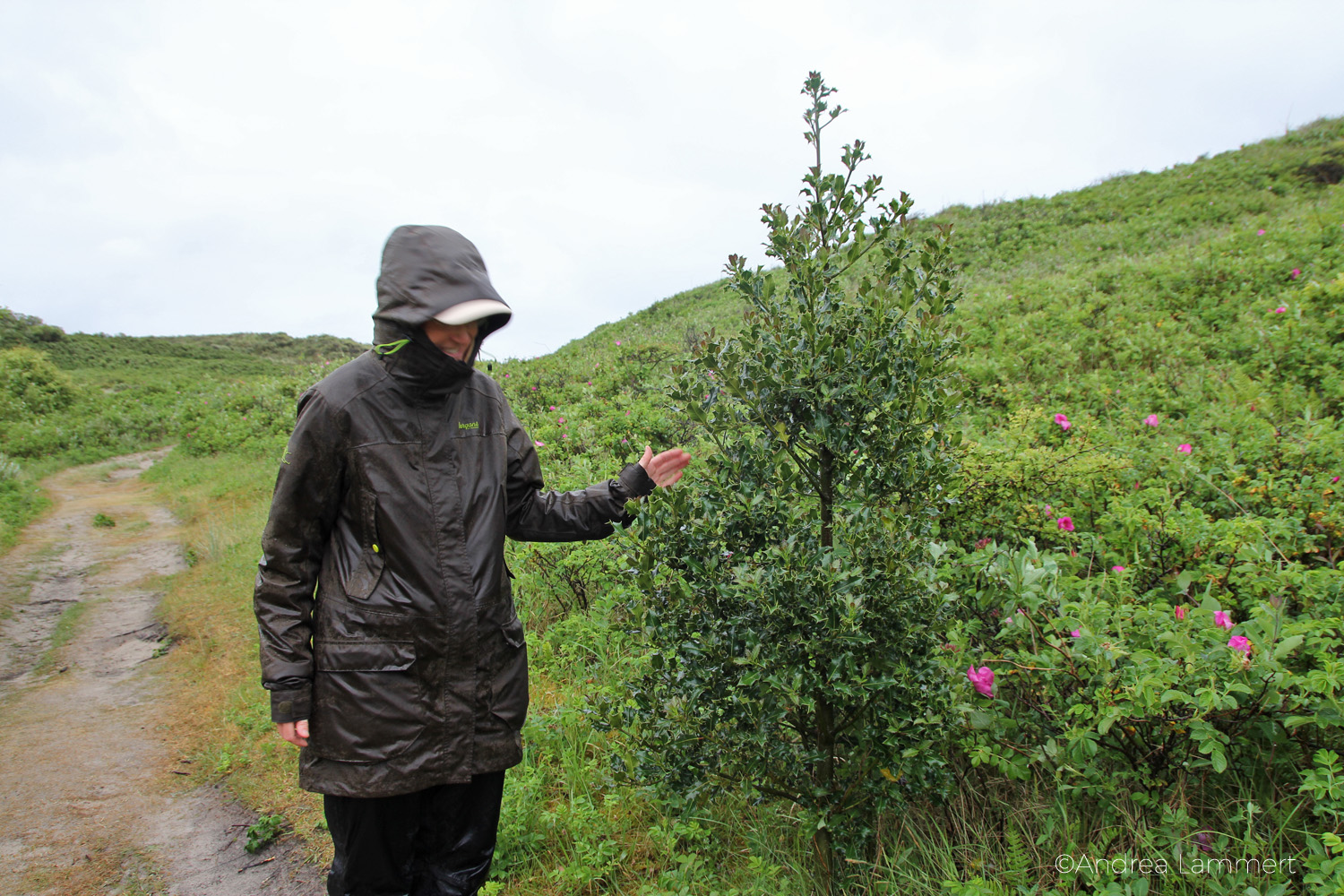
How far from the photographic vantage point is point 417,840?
2.13 meters

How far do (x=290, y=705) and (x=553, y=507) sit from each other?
0.92 metres

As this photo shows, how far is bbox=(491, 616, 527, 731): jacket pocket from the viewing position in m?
2.03

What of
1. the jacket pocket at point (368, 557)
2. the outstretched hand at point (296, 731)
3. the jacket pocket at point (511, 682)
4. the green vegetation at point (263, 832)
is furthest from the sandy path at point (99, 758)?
the jacket pocket at point (368, 557)

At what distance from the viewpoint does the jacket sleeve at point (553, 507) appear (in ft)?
7.58

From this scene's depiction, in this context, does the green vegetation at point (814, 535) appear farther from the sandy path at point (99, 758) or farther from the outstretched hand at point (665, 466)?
the sandy path at point (99, 758)

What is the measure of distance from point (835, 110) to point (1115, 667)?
184cm

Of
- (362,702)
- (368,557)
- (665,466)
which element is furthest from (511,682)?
(665,466)

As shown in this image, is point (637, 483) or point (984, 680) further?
point (637, 483)

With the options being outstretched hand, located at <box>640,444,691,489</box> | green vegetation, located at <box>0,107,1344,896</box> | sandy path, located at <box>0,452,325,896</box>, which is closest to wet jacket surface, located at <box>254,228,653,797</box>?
green vegetation, located at <box>0,107,1344,896</box>

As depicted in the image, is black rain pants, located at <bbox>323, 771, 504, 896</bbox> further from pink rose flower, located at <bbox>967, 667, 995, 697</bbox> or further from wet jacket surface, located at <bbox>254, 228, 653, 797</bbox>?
pink rose flower, located at <bbox>967, 667, 995, 697</bbox>

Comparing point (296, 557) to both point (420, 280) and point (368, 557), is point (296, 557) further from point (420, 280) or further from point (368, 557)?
point (420, 280)

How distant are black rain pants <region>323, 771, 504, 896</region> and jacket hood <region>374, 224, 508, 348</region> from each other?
1.32m

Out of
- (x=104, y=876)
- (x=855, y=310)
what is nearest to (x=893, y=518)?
(x=855, y=310)

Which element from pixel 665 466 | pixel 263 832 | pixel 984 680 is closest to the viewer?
pixel 984 680
